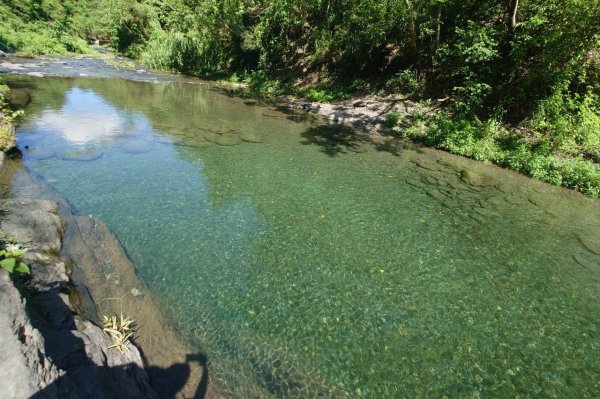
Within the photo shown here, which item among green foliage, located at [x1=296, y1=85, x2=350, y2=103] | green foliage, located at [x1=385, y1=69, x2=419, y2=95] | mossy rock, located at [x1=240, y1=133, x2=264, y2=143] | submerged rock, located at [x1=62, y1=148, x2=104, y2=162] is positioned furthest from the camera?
green foliage, located at [x1=296, y1=85, x2=350, y2=103]

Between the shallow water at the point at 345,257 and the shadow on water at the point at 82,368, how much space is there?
60 centimetres

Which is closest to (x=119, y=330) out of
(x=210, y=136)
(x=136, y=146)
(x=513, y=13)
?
(x=136, y=146)

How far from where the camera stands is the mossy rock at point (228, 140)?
553 inches

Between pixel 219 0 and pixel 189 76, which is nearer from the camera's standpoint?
pixel 219 0

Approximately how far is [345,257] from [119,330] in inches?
180

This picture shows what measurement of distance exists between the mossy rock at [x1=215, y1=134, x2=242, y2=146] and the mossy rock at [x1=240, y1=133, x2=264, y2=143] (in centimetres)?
27

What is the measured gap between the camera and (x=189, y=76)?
32406 mm

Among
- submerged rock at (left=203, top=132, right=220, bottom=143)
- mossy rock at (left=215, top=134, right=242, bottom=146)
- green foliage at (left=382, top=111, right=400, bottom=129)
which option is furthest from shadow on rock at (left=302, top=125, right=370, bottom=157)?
submerged rock at (left=203, top=132, right=220, bottom=143)

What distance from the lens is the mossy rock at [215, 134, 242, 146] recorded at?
553 inches

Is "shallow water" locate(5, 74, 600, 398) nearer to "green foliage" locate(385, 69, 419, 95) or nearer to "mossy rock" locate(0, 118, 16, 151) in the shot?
"mossy rock" locate(0, 118, 16, 151)

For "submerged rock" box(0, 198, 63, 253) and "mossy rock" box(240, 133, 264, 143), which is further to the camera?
"mossy rock" box(240, 133, 264, 143)

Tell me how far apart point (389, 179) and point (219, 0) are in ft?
88.7

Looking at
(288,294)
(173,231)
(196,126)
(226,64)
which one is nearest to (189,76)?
(226,64)

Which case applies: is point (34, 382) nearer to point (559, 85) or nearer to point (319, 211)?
point (319, 211)
